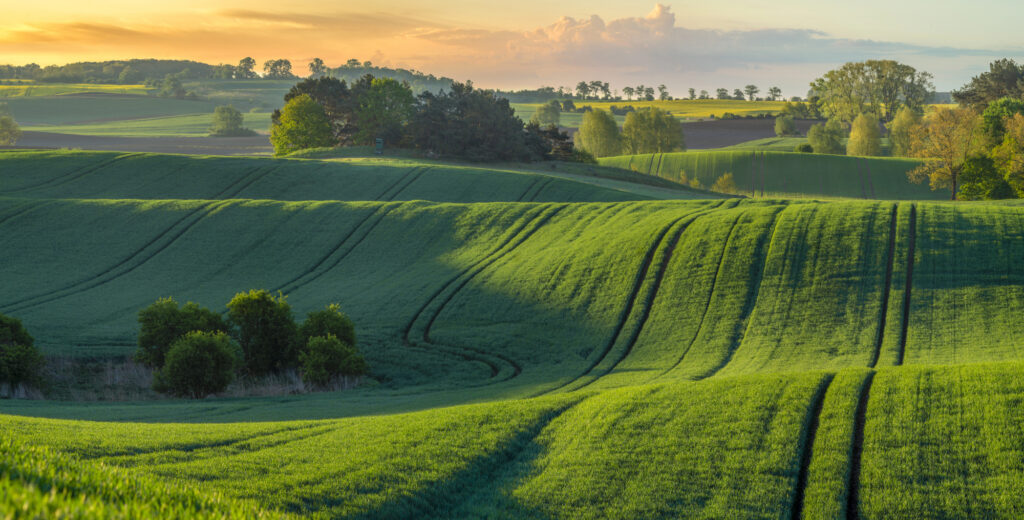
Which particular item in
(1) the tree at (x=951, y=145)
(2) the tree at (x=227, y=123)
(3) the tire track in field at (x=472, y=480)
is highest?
(2) the tree at (x=227, y=123)

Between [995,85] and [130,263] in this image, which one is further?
[995,85]

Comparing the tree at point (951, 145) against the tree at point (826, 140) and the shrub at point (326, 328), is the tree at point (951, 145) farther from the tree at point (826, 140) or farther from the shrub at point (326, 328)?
the shrub at point (326, 328)

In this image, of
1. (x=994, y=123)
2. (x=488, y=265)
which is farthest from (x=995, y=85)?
(x=488, y=265)

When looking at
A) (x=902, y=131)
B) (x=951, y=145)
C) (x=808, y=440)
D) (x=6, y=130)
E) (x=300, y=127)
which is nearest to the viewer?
(x=808, y=440)

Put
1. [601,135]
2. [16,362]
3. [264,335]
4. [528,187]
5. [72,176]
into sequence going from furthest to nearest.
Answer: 1. [601,135]
2. [72,176]
3. [528,187]
4. [264,335]
5. [16,362]

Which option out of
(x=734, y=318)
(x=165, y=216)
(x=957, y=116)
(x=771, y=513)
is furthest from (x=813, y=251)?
(x=957, y=116)

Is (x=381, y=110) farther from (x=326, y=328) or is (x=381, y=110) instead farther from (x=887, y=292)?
(x=887, y=292)

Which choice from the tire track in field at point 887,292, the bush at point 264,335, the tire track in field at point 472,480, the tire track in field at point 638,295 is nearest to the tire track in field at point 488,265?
the tire track in field at point 638,295

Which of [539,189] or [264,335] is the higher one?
[539,189]
